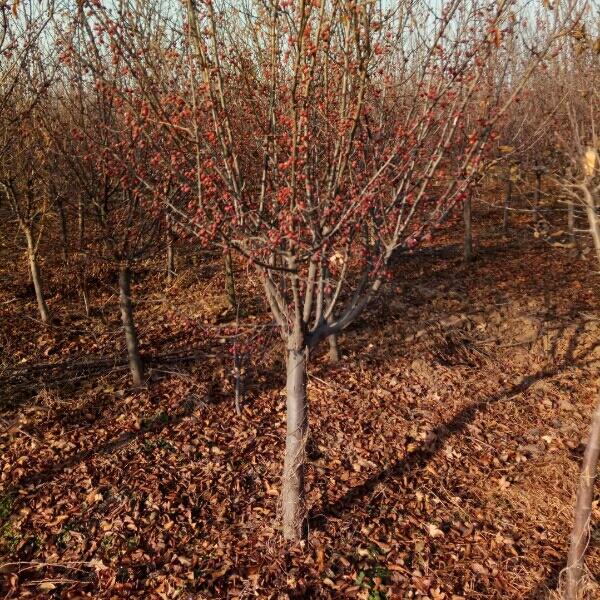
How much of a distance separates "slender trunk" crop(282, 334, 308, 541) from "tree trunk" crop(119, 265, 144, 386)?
3.26 m

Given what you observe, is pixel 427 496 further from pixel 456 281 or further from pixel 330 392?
pixel 456 281

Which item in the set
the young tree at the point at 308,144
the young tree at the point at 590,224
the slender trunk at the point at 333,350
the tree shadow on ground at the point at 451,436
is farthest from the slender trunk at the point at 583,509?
the slender trunk at the point at 333,350

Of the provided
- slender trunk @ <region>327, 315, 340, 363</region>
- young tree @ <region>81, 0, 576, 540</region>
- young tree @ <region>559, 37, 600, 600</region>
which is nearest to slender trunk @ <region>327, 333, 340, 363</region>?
slender trunk @ <region>327, 315, 340, 363</region>

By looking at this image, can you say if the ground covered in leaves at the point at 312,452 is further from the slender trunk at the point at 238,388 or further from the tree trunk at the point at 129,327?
the tree trunk at the point at 129,327

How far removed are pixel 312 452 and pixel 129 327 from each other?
10.6 ft

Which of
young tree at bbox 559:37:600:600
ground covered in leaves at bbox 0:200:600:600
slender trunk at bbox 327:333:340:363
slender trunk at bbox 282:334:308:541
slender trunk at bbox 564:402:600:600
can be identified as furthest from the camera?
slender trunk at bbox 327:333:340:363

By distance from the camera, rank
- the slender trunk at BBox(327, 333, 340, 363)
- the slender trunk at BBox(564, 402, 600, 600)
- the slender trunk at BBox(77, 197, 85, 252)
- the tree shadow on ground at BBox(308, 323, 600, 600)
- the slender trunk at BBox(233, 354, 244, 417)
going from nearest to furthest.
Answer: the slender trunk at BBox(564, 402, 600, 600) < the tree shadow on ground at BBox(308, 323, 600, 600) < the slender trunk at BBox(233, 354, 244, 417) < the slender trunk at BBox(77, 197, 85, 252) < the slender trunk at BBox(327, 333, 340, 363)

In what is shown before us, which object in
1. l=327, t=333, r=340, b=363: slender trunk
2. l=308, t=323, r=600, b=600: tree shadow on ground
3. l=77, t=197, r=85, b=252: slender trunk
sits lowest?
l=308, t=323, r=600, b=600: tree shadow on ground

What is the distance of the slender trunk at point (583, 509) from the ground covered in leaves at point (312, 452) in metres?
0.66

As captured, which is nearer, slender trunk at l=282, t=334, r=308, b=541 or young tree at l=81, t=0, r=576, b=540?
young tree at l=81, t=0, r=576, b=540

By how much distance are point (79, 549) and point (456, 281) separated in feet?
28.5

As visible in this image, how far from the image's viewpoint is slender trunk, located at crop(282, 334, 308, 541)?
4074 millimetres

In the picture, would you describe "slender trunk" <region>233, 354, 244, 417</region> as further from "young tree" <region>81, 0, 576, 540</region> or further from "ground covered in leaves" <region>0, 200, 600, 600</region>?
"young tree" <region>81, 0, 576, 540</region>

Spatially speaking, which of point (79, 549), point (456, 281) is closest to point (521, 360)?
point (456, 281)
